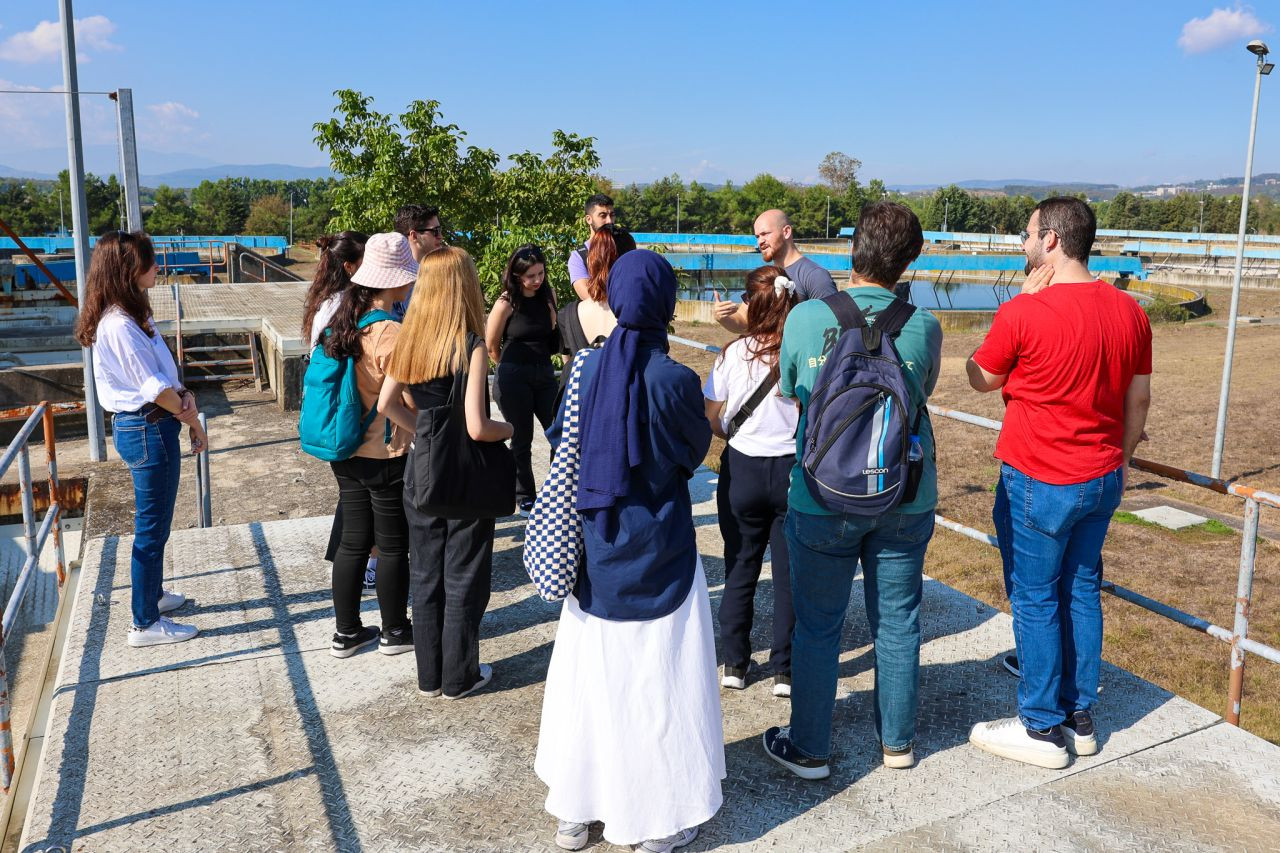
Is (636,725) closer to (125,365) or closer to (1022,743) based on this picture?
(1022,743)

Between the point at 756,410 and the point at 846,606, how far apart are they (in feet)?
2.72

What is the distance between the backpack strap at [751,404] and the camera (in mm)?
3426

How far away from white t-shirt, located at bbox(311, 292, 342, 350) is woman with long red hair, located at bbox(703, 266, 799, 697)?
158cm

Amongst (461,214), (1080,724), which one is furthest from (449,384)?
(461,214)

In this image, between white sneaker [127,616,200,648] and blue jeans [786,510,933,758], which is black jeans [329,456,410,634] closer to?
white sneaker [127,616,200,648]

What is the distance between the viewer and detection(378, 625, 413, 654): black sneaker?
4.02m

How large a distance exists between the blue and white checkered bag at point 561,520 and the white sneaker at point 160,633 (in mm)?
2227

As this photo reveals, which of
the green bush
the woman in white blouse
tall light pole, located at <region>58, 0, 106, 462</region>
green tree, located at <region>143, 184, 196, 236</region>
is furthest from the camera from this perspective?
green tree, located at <region>143, 184, 196, 236</region>

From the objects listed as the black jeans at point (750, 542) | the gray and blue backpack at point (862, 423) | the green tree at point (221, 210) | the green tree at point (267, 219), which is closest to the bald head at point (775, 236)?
the black jeans at point (750, 542)

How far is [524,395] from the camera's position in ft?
16.4

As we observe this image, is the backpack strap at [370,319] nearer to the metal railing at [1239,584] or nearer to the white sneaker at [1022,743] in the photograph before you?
the metal railing at [1239,584]

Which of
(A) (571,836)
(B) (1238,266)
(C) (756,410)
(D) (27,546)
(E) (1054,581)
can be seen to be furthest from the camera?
(B) (1238,266)

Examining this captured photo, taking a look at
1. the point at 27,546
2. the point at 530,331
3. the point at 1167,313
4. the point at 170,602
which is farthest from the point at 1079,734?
the point at 1167,313

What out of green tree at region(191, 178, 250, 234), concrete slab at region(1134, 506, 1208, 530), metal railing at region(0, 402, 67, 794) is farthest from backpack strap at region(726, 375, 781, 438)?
green tree at region(191, 178, 250, 234)
